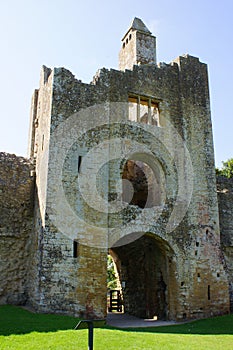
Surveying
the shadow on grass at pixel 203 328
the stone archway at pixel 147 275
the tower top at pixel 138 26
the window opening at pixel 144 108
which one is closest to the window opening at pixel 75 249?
the shadow on grass at pixel 203 328

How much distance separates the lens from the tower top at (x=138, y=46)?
2081 centimetres

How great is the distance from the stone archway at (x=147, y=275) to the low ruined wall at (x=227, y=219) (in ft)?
10.8

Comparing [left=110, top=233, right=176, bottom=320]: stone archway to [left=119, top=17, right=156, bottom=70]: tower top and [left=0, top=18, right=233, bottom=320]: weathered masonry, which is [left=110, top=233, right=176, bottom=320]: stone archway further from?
[left=119, top=17, right=156, bottom=70]: tower top

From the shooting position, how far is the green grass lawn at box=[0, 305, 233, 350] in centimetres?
863

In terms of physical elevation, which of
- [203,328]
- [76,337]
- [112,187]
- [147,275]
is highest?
[112,187]

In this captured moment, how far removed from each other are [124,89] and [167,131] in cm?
274

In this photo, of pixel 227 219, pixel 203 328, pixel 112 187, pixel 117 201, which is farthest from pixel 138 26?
pixel 203 328

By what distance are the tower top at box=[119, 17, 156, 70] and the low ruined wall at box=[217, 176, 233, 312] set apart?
7.91 metres

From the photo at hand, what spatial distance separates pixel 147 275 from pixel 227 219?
190 inches

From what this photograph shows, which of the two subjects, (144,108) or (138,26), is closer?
(144,108)

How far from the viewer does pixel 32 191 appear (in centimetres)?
1589

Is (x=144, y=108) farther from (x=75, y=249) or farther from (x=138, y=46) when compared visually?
(x=75, y=249)

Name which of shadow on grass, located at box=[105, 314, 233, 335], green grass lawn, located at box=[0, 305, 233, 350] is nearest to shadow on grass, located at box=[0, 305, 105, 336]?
green grass lawn, located at box=[0, 305, 233, 350]

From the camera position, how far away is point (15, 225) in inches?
594
